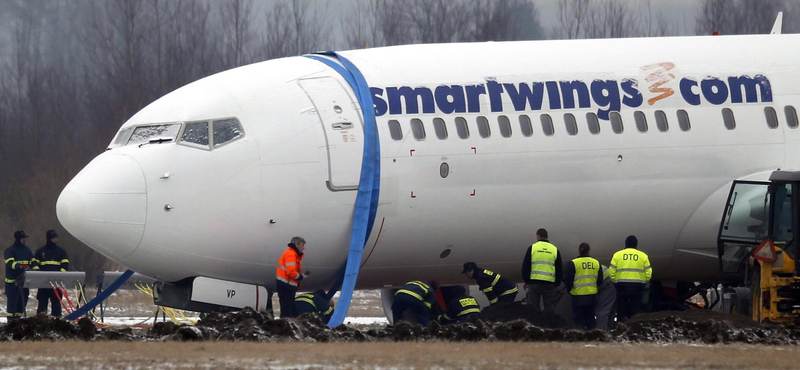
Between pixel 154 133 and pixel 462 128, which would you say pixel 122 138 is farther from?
pixel 462 128

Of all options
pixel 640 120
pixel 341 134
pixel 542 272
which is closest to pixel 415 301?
pixel 542 272

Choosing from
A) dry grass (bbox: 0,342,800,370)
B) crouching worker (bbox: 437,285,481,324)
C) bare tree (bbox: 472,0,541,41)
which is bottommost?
crouching worker (bbox: 437,285,481,324)

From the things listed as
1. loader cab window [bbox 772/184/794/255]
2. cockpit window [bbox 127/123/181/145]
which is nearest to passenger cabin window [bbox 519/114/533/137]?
loader cab window [bbox 772/184/794/255]

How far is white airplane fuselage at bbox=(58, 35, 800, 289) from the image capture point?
1620 centimetres

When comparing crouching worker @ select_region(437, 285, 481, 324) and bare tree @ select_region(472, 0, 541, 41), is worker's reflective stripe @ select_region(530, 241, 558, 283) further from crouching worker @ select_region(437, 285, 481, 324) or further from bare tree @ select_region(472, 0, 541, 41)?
bare tree @ select_region(472, 0, 541, 41)

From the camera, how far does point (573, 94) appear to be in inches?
710

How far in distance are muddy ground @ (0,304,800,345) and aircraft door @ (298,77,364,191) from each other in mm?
2090

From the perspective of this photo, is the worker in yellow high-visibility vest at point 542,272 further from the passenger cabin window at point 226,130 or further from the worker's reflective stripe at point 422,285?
the passenger cabin window at point 226,130

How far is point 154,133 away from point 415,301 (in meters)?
4.56

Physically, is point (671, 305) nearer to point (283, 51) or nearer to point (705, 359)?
point (705, 359)

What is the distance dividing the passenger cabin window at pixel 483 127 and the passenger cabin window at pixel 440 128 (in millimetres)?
523

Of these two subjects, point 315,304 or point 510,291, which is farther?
point 510,291

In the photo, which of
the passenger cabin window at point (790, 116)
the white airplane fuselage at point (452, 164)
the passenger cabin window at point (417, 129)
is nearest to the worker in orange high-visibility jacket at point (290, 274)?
the white airplane fuselage at point (452, 164)

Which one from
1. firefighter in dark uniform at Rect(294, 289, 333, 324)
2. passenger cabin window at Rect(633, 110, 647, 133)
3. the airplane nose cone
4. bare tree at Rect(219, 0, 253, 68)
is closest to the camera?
the airplane nose cone
